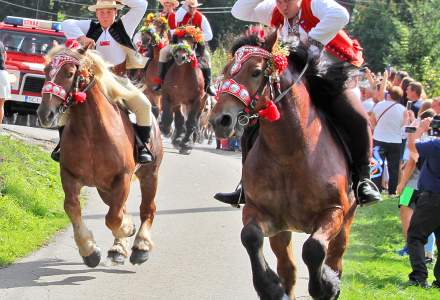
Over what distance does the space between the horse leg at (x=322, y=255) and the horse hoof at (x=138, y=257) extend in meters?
3.26

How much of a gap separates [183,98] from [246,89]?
40.1 ft

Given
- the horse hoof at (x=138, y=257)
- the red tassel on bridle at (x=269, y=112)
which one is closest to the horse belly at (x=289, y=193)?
the red tassel on bridle at (x=269, y=112)

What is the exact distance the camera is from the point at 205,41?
19.0m

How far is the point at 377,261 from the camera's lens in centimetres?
1151

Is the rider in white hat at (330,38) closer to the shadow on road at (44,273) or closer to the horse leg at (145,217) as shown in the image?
the horse leg at (145,217)

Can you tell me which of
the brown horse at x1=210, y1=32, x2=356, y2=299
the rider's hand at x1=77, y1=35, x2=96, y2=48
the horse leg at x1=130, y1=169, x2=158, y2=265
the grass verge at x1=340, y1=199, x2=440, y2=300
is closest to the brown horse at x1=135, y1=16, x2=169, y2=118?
the grass verge at x1=340, y1=199, x2=440, y2=300

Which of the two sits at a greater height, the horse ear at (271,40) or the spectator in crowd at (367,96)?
the horse ear at (271,40)

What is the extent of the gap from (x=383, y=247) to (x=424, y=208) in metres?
2.53

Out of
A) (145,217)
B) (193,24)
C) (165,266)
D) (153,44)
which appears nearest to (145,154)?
(145,217)

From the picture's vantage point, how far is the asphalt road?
351 inches

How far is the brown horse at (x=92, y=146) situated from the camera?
30.4 ft

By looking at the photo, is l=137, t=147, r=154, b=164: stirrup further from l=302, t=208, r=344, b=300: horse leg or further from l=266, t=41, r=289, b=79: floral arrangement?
l=266, t=41, r=289, b=79: floral arrangement

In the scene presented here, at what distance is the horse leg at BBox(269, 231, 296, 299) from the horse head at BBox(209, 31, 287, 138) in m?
1.59

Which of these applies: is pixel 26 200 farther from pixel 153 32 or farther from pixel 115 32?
pixel 153 32
